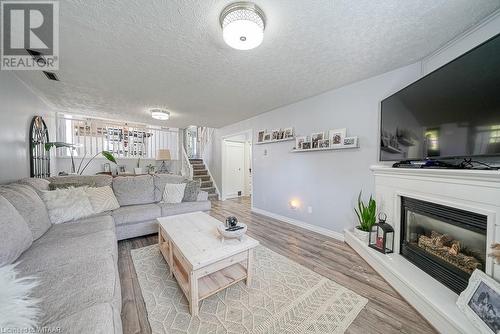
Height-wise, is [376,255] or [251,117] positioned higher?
[251,117]

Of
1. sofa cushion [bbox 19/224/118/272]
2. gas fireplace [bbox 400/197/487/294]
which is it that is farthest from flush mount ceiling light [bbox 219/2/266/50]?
gas fireplace [bbox 400/197/487/294]

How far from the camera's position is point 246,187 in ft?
20.5

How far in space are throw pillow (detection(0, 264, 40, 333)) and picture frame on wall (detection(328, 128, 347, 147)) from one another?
9.99 feet

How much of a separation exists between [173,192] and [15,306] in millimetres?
2368

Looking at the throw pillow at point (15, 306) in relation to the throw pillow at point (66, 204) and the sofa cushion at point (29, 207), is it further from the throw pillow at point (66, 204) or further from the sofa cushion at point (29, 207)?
the throw pillow at point (66, 204)

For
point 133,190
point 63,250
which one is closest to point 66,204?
point 133,190

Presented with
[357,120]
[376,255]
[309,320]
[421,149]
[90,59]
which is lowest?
[309,320]

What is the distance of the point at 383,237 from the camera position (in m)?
1.91

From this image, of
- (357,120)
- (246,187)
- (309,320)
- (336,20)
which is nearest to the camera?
(309,320)

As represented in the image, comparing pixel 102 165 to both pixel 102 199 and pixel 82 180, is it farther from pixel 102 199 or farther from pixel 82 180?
pixel 102 199

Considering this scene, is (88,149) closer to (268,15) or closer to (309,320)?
(268,15)

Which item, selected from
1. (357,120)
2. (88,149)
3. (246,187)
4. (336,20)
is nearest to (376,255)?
(357,120)

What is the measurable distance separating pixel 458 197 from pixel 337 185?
4.57ft

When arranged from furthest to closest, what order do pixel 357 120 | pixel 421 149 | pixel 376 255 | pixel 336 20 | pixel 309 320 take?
pixel 357 120 < pixel 376 255 < pixel 421 149 < pixel 336 20 < pixel 309 320
